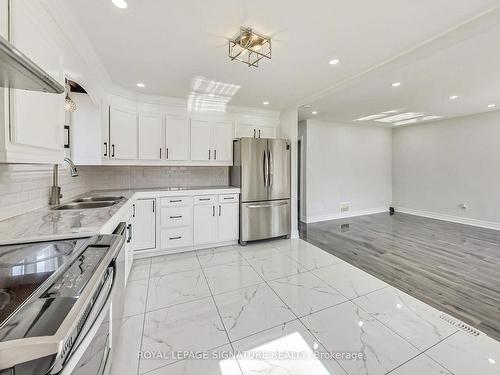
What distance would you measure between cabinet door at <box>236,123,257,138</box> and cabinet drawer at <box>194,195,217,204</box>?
125 centimetres

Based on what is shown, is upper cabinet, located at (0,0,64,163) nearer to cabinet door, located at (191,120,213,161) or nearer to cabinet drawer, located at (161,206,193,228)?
cabinet drawer, located at (161,206,193,228)

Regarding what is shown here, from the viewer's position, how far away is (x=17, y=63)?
2.50 ft

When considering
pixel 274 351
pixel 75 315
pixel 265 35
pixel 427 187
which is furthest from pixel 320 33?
pixel 427 187

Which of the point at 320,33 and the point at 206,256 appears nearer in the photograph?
the point at 320,33

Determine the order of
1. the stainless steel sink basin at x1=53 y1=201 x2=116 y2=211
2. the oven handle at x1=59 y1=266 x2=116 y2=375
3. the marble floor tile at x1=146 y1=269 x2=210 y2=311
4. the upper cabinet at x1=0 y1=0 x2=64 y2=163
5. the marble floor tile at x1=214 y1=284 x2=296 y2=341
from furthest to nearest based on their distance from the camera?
the marble floor tile at x1=146 y1=269 x2=210 y2=311, the stainless steel sink basin at x1=53 y1=201 x2=116 y2=211, the marble floor tile at x1=214 y1=284 x2=296 y2=341, the upper cabinet at x1=0 y1=0 x2=64 y2=163, the oven handle at x1=59 y1=266 x2=116 y2=375

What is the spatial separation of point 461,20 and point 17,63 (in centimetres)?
283

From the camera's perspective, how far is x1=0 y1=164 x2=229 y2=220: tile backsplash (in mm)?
1456

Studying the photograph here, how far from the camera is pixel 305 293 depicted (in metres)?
2.20

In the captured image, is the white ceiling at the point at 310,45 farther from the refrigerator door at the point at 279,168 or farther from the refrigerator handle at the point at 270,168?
the refrigerator handle at the point at 270,168

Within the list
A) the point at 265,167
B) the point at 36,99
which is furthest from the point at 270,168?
the point at 36,99

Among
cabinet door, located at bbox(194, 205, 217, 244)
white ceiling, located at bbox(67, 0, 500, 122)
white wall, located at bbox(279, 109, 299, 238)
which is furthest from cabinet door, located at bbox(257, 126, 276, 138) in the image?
cabinet door, located at bbox(194, 205, 217, 244)

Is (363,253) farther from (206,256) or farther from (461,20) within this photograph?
(461,20)

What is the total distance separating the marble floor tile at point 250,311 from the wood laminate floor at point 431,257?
1.35 meters

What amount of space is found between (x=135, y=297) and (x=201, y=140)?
2443 millimetres
